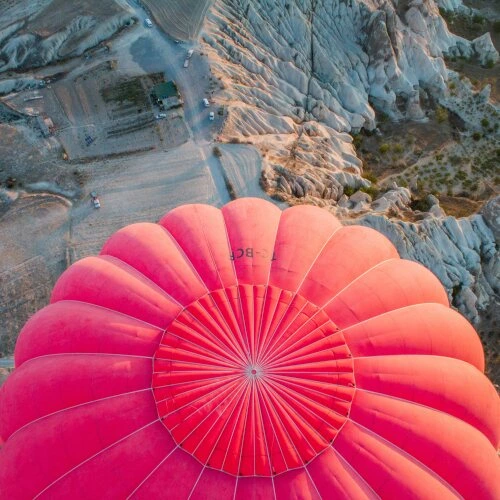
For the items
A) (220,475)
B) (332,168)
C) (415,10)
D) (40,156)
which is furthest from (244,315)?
(415,10)

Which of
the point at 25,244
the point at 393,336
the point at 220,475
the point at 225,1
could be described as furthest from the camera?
the point at 225,1

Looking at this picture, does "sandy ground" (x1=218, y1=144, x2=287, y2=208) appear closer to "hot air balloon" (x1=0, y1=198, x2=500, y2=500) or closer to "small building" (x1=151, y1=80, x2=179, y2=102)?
"small building" (x1=151, y1=80, x2=179, y2=102)

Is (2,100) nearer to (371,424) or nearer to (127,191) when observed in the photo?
(127,191)

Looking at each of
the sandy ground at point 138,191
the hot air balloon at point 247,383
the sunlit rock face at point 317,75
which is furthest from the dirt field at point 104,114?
the hot air balloon at point 247,383

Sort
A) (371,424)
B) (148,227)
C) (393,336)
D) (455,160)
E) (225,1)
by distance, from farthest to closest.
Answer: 1. (455,160)
2. (225,1)
3. (148,227)
4. (393,336)
5. (371,424)

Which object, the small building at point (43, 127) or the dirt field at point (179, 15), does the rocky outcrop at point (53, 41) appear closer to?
the dirt field at point (179, 15)

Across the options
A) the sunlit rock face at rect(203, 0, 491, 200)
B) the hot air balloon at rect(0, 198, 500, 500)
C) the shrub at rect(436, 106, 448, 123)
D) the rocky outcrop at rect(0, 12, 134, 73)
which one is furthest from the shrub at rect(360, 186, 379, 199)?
the rocky outcrop at rect(0, 12, 134, 73)

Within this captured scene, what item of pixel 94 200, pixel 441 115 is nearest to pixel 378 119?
pixel 441 115
